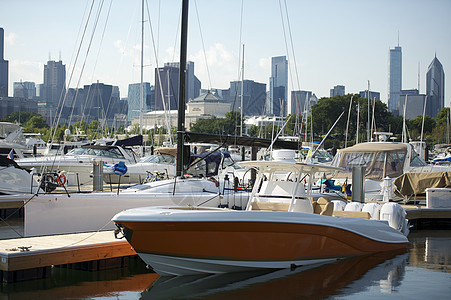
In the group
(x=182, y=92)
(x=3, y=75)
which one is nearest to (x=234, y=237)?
(x=182, y=92)

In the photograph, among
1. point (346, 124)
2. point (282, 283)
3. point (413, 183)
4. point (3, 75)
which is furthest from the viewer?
point (3, 75)

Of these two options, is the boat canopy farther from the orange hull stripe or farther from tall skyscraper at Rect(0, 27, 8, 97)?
tall skyscraper at Rect(0, 27, 8, 97)

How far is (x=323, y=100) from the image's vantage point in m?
81.2

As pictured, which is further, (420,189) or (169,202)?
(420,189)

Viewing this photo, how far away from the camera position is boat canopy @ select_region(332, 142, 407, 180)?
75.1ft

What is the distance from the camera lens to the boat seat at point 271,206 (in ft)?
44.0

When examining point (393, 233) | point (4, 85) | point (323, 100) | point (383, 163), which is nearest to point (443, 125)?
point (323, 100)

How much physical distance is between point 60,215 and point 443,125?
232ft

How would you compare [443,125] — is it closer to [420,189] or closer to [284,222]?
[420,189]

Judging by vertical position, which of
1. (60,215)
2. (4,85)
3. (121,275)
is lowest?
(121,275)

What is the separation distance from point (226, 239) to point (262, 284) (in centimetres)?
116

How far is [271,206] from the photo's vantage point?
13477 mm

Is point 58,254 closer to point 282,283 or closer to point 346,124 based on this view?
point 282,283

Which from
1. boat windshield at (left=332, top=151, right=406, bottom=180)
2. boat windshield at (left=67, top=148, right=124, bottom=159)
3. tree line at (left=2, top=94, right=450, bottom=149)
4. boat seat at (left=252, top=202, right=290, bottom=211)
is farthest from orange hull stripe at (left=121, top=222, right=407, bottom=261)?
tree line at (left=2, top=94, right=450, bottom=149)
